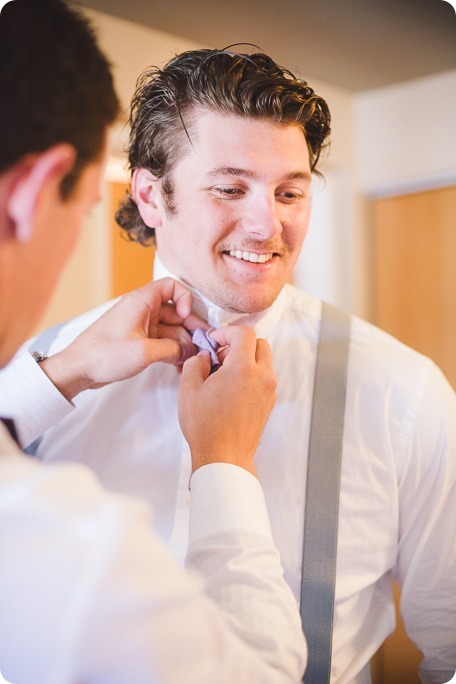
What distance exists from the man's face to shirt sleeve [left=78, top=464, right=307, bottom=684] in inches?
6.5

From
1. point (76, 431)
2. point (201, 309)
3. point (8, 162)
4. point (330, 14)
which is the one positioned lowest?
point (76, 431)

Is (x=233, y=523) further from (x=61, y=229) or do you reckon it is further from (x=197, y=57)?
(x=197, y=57)

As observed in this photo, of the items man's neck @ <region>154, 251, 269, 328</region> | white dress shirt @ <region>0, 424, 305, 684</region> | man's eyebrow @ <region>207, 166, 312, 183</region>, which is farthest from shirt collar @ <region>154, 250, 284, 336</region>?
white dress shirt @ <region>0, 424, 305, 684</region>

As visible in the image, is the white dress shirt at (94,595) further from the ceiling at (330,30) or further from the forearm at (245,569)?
the ceiling at (330,30)

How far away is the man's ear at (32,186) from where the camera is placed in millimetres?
371

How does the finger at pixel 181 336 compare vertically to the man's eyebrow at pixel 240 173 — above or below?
below

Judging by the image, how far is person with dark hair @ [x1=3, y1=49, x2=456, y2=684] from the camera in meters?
0.50

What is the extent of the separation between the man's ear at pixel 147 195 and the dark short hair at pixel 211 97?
2cm

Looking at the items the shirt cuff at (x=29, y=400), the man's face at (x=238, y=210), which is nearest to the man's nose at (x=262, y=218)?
the man's face at (x=238, y=210)

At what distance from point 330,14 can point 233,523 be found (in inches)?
15.1

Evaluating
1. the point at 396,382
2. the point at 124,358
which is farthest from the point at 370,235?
the point at 124,358

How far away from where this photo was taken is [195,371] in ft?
1.69

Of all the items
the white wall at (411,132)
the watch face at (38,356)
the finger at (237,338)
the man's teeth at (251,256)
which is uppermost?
the white wall at (411,132)

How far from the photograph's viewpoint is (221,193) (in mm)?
500
